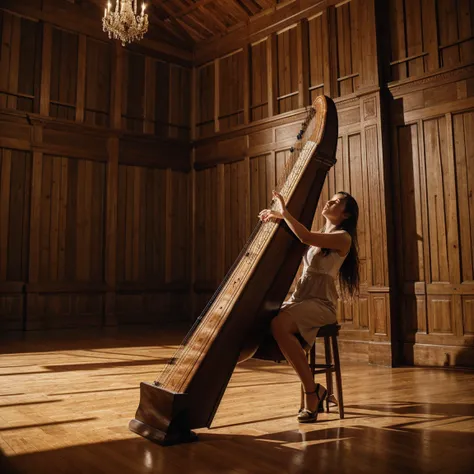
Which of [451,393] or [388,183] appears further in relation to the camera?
[388,183]

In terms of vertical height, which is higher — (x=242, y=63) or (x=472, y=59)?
(x=242, y=63)

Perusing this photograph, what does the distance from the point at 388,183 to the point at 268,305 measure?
3553mm

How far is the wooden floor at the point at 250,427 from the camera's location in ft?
6.97

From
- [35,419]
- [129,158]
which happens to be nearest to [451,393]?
[35,419]

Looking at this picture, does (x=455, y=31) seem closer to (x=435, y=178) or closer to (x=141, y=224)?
(x=435, y=178)

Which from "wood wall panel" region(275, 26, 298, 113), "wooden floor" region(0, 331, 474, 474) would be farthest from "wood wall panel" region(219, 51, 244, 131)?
"wooden floor" region(0, 331, 474, 474)

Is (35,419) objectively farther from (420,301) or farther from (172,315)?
(172,315)

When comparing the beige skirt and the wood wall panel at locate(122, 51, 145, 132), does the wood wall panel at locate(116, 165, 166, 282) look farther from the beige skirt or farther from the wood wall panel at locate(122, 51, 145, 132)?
the beige skirt

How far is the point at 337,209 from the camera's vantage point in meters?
2.99

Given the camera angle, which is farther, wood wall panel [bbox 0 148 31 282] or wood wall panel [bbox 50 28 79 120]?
wood wall panel [bbox 50 28 79 120]

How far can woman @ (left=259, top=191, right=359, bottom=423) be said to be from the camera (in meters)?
2.74

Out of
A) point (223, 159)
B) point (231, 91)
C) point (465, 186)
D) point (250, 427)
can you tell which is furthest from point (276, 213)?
point (231, 91)

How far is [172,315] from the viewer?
8734 millimetres

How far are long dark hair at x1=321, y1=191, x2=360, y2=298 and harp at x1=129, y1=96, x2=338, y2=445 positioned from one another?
0.24m
